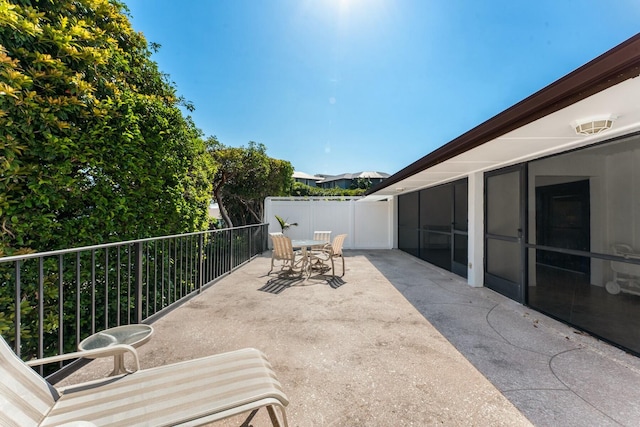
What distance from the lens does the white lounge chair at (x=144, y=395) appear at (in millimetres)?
1176

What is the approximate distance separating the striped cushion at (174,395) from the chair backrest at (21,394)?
0.17 feet

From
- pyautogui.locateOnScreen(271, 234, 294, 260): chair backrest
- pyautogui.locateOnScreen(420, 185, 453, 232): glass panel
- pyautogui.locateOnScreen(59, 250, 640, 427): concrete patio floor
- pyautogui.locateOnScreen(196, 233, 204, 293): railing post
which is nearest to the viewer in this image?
pyautogui.locateOnScreen(59, 250, 640, 427): concrete patio floor

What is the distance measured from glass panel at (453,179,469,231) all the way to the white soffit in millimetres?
1168

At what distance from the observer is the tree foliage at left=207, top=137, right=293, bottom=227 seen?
10234 millimetres

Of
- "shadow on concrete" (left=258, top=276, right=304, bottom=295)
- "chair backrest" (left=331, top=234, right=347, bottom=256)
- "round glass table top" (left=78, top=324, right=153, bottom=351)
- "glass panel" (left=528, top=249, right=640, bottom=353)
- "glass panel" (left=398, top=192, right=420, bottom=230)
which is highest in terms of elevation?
"glass panel" (left=398, top=192, right=420, bottom=230)

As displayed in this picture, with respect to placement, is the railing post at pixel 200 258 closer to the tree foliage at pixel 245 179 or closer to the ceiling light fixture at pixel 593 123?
the ceiling light fixture at pixel 593 123

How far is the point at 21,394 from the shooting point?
3.88 ft

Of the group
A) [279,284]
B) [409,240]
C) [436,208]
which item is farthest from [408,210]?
[279,284]

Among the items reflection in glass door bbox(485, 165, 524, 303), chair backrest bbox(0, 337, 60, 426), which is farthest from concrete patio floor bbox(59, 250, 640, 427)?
chair backrest bbox(0, 337, 60, 426)

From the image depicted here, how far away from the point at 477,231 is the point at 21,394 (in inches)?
229

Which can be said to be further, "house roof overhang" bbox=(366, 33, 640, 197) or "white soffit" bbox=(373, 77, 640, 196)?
"white soffit" bbox=(373, 77, 640, 196)

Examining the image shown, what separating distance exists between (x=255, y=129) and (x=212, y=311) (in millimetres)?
8459

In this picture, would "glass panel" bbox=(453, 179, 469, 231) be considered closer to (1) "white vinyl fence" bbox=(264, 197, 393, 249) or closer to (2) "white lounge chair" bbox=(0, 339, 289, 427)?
(1) "white vinyl fence" bbox=(264, 197, 393, 249)

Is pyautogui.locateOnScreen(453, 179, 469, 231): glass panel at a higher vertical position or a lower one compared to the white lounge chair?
higher
